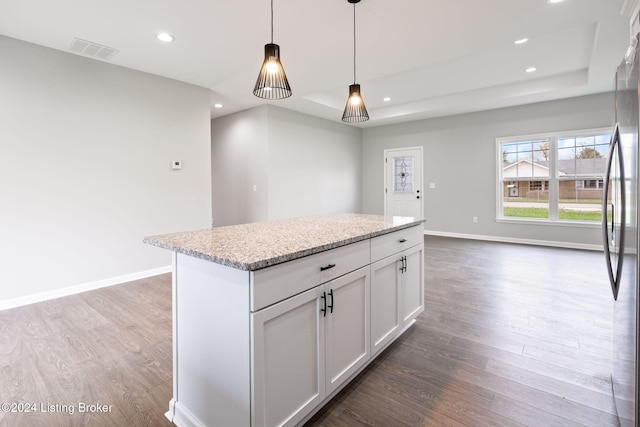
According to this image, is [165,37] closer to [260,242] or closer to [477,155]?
[260,242]

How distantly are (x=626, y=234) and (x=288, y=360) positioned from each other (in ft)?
4.94

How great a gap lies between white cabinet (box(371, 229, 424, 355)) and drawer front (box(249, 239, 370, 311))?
240mm

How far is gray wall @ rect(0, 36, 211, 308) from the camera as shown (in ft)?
9.77

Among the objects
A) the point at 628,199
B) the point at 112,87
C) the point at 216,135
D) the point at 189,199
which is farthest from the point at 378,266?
the point at 216,135

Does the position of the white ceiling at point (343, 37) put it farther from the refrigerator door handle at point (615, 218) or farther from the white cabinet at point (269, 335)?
the white cabinet at point (269, 335)

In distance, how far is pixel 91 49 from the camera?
3.19 metres

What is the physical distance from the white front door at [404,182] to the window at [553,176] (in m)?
1.62

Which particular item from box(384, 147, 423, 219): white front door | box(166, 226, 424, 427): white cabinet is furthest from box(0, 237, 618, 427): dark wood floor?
box(384, 147, 423, 219): white front door

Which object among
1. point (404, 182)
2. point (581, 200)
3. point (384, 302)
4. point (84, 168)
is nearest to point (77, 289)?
point (84, 168)

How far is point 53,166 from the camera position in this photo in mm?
3186

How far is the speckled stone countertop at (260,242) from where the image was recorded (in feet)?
3.92

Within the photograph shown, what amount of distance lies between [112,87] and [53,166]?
110 cm

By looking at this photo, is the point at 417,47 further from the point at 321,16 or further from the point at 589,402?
the point at 589,402

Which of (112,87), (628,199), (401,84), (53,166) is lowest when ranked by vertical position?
(628,199)
